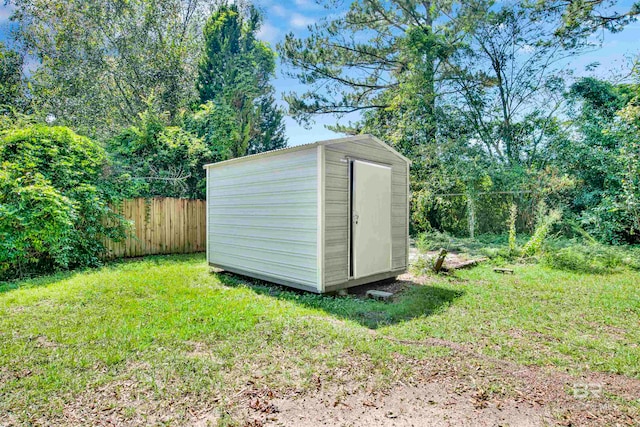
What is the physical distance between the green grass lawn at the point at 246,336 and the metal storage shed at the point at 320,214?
1.47ft

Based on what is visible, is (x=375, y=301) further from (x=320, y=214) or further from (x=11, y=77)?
(x=11, y=77)

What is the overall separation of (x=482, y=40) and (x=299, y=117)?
693 centimetres

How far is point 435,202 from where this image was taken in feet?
36.0

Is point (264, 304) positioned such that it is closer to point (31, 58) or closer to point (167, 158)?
point (167, 158)

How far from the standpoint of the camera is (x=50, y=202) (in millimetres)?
5555

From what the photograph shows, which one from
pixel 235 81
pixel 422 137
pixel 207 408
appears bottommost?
pixel 207 408

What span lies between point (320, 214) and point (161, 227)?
5.58 m

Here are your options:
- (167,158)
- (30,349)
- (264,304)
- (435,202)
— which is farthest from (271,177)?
(435,202)

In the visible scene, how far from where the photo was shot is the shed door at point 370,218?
→ 193 inches

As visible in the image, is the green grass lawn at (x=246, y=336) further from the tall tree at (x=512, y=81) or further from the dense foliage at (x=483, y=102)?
the tall tree at (x=512, y=81)

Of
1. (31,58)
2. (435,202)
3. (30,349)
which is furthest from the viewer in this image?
(31,58)

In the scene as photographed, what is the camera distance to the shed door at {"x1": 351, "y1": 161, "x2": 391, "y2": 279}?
4914mm

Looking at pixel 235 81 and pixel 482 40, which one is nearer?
pixel 482 40

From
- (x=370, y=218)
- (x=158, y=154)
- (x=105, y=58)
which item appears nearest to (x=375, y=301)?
(x=370, y=218)
